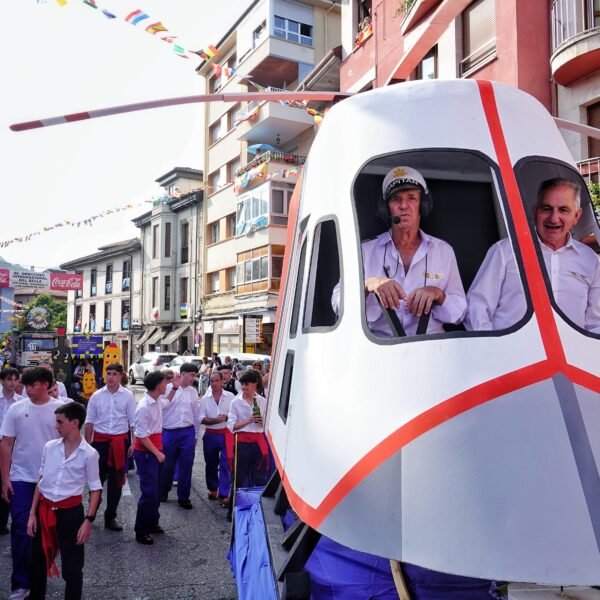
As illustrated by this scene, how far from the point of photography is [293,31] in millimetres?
29969

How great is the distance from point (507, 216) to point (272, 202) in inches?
998

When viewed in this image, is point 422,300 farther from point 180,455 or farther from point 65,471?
point 180,455

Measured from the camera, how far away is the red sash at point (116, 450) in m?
7.47

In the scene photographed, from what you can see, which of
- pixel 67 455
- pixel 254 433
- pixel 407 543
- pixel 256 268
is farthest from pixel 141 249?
pixel 407 543

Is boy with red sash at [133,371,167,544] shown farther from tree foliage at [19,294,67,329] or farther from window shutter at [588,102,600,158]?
tree foliage at [19,294,67,329]

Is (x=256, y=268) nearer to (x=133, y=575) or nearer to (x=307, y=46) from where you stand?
(x=307, y=46)

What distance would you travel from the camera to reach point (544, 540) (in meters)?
2.08

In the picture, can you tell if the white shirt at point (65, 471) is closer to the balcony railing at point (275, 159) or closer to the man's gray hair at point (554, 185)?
the man's gray hair at point (554, 185)

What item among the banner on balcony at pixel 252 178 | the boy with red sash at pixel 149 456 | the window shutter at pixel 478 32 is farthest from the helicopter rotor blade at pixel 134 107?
the banner on balcony at pixel 252 178

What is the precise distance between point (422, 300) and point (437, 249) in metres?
0.45

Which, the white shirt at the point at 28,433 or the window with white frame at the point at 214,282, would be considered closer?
the white shirt at the point at 28,433

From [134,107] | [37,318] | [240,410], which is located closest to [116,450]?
[240,410]

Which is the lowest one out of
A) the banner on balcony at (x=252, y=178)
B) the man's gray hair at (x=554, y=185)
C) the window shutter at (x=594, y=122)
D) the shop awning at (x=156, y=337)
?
the man's gray hair at (x=554, y=185)

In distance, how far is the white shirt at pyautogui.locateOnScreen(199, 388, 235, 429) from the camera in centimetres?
884
